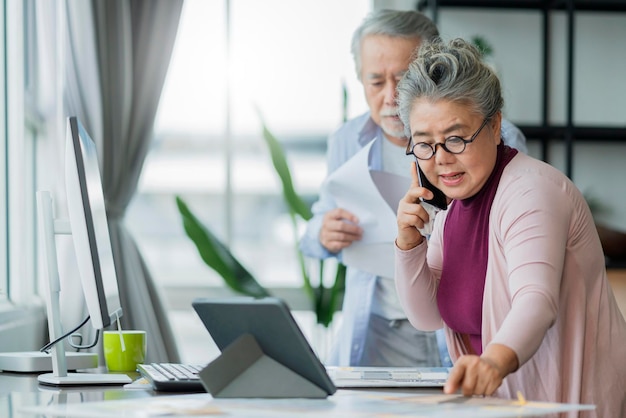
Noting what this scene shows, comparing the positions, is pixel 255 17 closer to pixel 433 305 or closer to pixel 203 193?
pixel 203 193

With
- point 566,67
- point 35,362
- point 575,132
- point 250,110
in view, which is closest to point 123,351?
point 35,362

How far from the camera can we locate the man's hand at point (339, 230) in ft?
8.13

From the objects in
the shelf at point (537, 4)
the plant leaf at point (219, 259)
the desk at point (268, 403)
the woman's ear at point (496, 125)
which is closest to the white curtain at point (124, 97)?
the plant leaf at point (219, 259)

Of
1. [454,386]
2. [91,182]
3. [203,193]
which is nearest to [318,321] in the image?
[203,193]

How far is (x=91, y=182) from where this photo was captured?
1700 millimetres

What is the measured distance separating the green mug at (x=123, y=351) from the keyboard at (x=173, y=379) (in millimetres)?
287

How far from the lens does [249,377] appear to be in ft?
4.51

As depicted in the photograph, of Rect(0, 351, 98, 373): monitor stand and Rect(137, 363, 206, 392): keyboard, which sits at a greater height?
Rect(137, 363, 206, 392): keyboard

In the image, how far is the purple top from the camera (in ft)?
5.57

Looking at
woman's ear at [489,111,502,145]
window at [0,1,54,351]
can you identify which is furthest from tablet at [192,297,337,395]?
A: window at [0,1,54,351]

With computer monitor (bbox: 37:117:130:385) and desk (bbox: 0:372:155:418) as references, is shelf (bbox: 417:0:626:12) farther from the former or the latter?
desk (bbox: 0:372:155:418)

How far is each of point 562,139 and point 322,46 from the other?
1.20m

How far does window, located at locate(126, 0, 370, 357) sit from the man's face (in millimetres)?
1694

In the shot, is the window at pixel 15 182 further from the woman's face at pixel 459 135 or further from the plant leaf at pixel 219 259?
the woman's face at pixel 459 135
